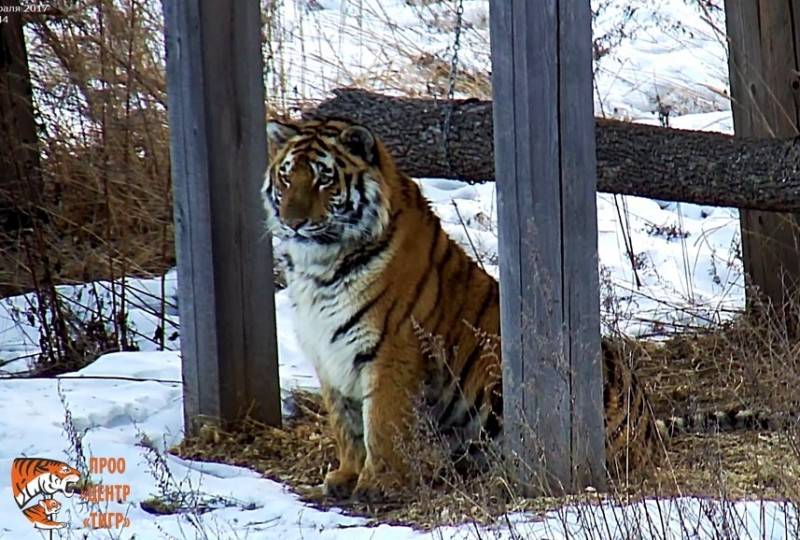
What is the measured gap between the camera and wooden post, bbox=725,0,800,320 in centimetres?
632

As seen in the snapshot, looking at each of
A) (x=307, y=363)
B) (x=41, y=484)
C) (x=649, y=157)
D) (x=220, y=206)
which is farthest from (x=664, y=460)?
(x=307, y=363)

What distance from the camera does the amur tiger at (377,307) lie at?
15.3 ft

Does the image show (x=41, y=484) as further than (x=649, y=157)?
No

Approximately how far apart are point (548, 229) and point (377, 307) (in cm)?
89

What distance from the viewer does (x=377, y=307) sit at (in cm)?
473

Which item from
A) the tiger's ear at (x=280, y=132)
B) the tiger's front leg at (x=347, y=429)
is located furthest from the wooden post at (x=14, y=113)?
the tiger's front leg at (x=347, y=429)

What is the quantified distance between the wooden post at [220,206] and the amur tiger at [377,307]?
175mm

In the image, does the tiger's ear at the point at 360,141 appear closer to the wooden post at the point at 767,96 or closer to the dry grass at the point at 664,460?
the dry grass at the point at 664,460

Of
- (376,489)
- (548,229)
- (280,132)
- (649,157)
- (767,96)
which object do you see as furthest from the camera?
(767,96)

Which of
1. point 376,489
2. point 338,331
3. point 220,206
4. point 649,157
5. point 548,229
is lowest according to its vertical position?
point 376,489

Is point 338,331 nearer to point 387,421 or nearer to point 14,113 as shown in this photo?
point 387,421

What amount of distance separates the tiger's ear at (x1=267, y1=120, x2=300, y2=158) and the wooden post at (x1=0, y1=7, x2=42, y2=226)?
2550mm
